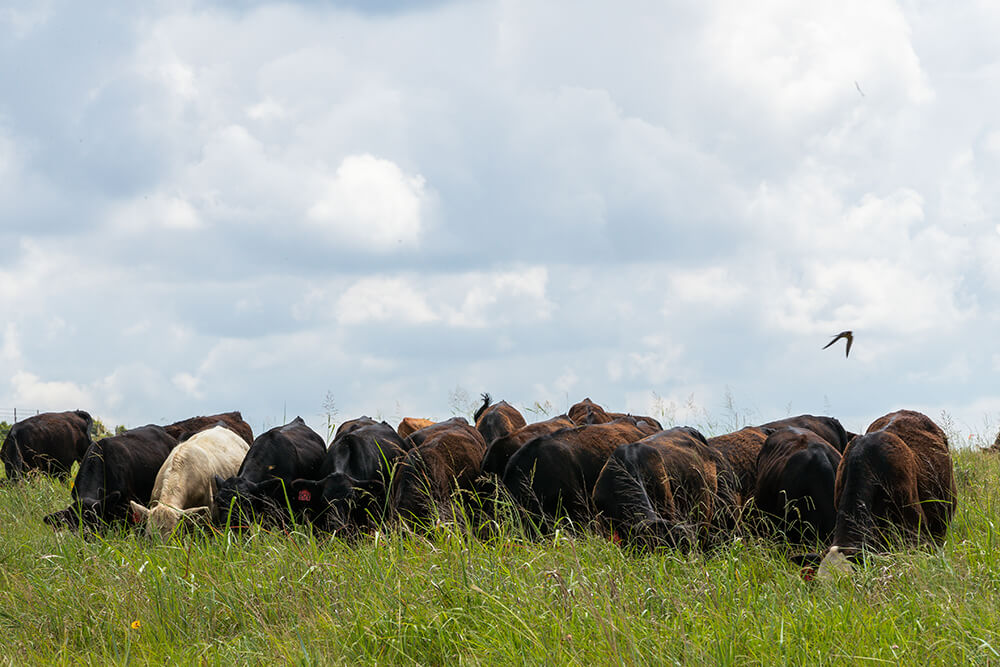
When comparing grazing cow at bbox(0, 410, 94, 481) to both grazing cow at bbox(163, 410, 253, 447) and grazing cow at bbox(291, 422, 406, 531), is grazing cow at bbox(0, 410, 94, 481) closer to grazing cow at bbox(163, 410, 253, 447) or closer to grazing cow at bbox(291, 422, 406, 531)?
grazing cow at bbox(163, 410, 253, 447)

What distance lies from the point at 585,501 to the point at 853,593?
4.45 m

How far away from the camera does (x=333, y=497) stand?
10.4 meters

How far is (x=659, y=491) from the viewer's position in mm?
9250

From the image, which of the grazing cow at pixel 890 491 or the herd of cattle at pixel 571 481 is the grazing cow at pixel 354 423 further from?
the grazing cow at pixel 890 491

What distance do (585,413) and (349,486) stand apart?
527cm

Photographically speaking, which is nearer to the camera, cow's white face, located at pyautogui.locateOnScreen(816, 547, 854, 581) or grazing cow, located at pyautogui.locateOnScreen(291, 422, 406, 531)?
cow's white face, located at pyautogui.locateOnScreen(816, 547, 854, 581)

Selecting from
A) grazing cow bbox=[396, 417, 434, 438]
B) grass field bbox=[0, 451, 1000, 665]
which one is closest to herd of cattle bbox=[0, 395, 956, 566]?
grass field bbox=[0, 451, 1000, 665]

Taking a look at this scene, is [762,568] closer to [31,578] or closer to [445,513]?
[445,513]

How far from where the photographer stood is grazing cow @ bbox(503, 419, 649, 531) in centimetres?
995

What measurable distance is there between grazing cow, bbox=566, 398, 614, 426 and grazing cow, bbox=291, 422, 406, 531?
128 inches

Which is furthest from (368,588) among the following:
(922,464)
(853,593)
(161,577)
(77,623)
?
(922,464)

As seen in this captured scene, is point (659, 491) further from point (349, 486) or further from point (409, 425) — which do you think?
point (409, 425)

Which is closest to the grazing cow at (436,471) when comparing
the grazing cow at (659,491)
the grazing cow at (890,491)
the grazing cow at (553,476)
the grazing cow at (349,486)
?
the grazing cow at (349,486)

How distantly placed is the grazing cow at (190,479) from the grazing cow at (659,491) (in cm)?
435
